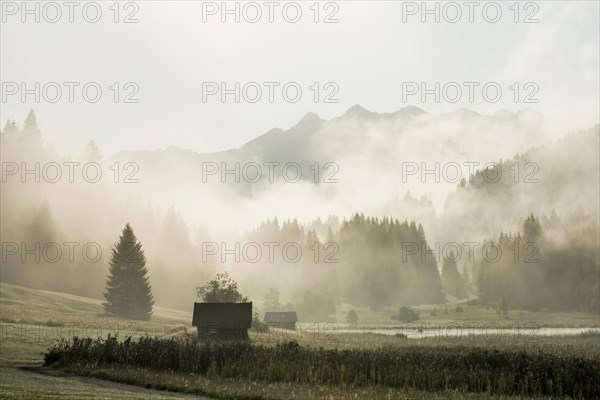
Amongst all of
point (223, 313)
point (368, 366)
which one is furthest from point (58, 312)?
point (368, 366)

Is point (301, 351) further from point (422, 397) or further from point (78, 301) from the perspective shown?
point (78, 301)

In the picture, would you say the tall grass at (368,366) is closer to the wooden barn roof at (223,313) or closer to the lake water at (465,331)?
the wooden barn roof at (223,313)

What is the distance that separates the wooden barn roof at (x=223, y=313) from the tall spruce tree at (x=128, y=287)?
130 feet

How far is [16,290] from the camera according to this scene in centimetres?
11731

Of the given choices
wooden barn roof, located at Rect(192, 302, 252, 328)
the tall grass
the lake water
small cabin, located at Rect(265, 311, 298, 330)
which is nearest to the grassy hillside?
wooden barn roof, located at Rect(192, 302, 252, 328)

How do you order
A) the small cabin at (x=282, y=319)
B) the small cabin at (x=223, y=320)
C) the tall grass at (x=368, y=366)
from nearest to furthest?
the tall grass at (x=368, y=366), the small cabin at (x=223, y=320), the small cabin at (x=282, y=319)

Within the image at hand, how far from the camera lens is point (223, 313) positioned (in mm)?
79188

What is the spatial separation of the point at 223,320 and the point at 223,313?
0.92 m

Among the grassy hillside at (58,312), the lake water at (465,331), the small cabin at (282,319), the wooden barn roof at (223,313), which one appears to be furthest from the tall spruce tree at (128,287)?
the wooden barn roof at (223,313)

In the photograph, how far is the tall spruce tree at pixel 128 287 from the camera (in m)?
116

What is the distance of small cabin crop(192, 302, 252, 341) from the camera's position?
256 ft

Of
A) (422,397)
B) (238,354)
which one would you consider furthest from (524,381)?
(238,354)

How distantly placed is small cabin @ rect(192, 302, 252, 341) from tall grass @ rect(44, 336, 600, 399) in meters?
32.8

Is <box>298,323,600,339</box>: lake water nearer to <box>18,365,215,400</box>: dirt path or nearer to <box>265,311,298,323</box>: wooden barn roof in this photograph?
<box>265,311,298,323</box>: wooden barn roof
